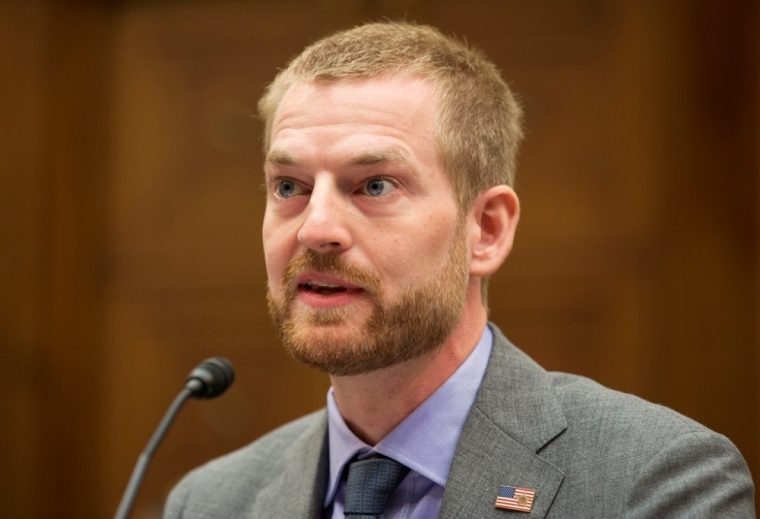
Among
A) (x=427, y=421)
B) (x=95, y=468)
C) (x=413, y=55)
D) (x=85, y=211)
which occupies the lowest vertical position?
(x=95, y=468)

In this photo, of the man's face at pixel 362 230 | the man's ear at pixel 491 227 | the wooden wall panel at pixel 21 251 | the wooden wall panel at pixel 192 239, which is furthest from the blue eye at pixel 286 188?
the wooden wall panel at pixel 21 251

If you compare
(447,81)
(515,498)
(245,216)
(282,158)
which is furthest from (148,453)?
(245,216)

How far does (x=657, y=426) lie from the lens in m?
1.92

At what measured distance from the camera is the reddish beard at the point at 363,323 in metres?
1.98

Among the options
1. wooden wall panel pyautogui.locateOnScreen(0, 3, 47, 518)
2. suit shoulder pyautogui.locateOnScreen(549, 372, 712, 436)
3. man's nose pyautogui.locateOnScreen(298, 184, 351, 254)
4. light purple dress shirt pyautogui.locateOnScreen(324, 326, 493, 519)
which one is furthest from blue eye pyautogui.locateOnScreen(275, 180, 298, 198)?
wooden wall panel pyautogui.locateOnScreen(0, 3, 47, 518)

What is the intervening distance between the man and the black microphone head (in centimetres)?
26

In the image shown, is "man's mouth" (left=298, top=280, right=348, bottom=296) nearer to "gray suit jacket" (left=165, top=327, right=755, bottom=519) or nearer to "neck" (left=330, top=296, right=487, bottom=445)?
"neck" (left=330, top=296, right=487, bottom=445)

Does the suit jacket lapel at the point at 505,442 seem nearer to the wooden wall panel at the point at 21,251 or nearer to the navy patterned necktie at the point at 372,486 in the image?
the navy patterned necktie at the point at 372,486

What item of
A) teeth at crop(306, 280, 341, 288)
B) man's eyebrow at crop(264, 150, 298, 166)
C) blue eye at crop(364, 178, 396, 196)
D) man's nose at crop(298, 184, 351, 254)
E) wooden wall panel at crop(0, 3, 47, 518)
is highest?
man's eyebrow at crop(264, 150, 298, 166)

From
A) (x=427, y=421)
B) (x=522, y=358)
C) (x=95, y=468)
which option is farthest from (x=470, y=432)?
(x=95, y=468)

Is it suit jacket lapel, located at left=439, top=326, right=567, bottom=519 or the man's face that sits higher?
the man's face

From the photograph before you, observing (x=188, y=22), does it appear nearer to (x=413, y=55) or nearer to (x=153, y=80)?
(x=153, y=80)

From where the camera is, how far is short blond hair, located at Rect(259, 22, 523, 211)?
7.03 ft

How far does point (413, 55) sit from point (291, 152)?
0.37m
